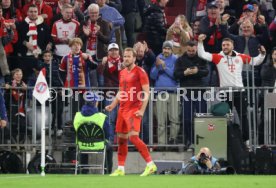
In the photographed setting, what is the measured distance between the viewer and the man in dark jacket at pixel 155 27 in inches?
1090

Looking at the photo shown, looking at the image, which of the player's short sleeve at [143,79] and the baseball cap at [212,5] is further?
the baseball cap at [212,5]

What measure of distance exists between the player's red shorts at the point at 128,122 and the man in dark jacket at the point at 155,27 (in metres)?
5.88

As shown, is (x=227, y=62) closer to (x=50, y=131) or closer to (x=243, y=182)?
(x=50, y=131)

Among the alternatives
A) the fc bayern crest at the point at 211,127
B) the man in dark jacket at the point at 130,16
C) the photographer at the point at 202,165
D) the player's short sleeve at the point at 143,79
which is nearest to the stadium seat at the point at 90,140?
the photographer at the point at 202,165

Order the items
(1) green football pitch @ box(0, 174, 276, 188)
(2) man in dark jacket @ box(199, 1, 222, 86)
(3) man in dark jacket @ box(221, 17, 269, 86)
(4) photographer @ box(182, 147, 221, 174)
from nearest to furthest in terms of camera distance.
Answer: (1) green football pitch @ box(0, 174, 276, 188)
(4) photographer @ box(182, 147, 221, 174)
(3) man in dark jacket @ box(221, 17, 269, 86)
(2) man in dark jacket @ box(199, 1, 222, 86)

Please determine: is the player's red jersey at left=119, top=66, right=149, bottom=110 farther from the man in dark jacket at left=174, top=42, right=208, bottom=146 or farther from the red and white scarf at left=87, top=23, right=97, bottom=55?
the red and white scarf at left=87, top=23, right=97, bottom=55

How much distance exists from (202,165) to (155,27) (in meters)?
5.54

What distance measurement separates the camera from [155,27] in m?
27.8

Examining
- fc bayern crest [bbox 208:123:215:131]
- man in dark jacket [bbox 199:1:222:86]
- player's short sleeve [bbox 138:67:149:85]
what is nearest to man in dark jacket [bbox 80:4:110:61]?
man in dark jacket [bbox 199:1:222:86]

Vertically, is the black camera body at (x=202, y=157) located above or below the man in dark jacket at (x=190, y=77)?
below

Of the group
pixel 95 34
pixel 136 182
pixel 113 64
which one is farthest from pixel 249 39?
pixel 136 182

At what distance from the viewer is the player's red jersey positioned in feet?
72.1

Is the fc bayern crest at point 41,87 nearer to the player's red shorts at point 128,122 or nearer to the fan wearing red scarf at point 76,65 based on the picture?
the player's red shorts at point 128,122

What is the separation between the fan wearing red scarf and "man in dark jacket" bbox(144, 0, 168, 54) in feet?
7.07
